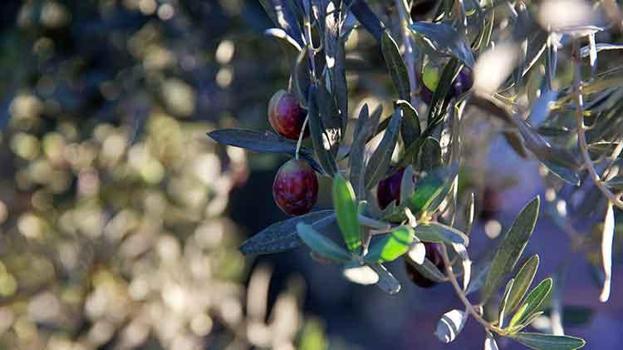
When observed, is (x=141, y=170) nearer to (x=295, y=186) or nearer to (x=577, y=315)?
(x=577, y=315)

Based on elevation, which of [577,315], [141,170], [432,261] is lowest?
[141,170]

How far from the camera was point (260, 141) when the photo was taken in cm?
59

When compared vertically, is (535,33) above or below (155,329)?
above

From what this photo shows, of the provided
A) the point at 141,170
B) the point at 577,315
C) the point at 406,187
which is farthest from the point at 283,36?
the point at 141,170

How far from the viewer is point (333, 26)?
0.57 meters

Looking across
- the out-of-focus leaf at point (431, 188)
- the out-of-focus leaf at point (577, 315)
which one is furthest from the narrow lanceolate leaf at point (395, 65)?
the out-of-focus leaf at point (577, 315)

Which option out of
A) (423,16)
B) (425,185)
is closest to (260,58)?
(423,16)

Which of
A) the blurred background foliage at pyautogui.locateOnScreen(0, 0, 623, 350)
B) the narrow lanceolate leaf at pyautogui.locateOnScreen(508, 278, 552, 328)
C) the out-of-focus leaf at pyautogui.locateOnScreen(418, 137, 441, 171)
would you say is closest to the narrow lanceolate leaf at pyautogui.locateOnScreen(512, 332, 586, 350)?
the narrow lanceolate leaf at pyautogui.locateOnScreen(508, 278, 552, 328)

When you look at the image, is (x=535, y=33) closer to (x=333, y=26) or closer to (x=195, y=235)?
(x=333, y=26)

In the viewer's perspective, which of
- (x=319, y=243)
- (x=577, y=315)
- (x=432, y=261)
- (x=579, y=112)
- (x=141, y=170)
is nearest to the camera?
(x=319, y=243)

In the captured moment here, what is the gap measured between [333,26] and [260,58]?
0.72m

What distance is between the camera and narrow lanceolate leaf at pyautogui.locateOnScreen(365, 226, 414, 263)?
447mm

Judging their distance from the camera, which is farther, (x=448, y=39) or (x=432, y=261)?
(x=432, y=261)

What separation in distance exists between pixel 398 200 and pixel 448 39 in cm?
11
